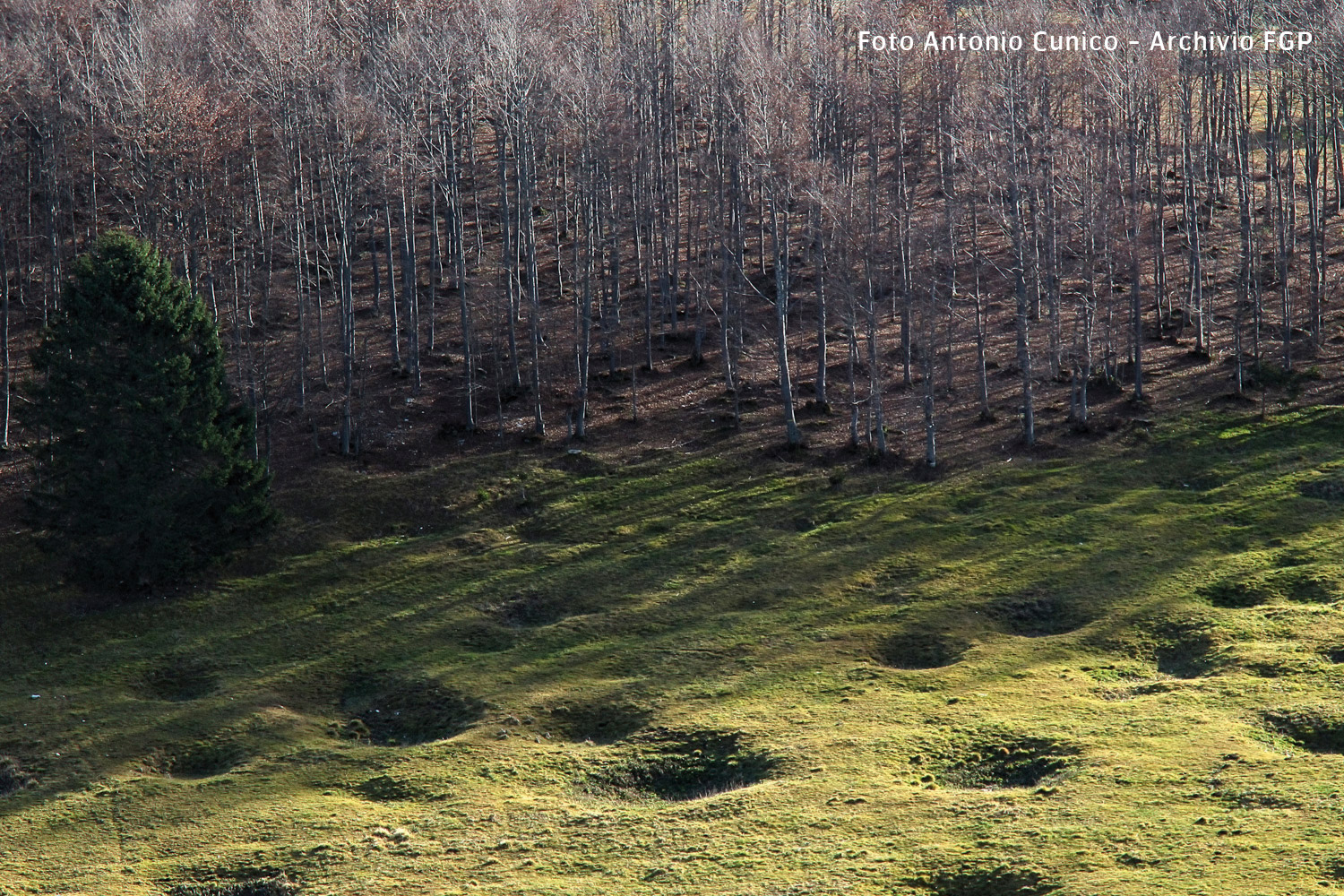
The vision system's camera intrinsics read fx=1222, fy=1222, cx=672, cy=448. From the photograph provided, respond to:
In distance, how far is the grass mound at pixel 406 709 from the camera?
38.6m

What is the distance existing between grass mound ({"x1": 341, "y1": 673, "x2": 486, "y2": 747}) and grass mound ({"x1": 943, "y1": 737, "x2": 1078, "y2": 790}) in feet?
49.8

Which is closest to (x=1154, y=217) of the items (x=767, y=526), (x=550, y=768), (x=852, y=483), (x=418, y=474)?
(x=852, y=483)

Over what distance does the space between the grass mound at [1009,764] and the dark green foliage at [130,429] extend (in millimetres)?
28917

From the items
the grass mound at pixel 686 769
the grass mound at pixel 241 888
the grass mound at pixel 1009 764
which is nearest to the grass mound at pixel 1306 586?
the grass mound at pixel 1009 764

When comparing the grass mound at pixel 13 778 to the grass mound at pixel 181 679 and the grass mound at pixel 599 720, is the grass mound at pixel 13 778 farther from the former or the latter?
the grass mound at pixel 599 720

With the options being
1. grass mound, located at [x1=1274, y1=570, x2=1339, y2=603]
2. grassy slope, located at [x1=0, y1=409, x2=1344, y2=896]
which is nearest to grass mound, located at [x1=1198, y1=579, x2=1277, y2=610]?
grassy slope, located at [x1=0, y1=409, x2=1344, y2=896]

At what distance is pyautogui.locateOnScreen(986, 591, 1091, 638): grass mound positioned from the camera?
4331cm

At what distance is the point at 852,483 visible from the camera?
54781 millimetres

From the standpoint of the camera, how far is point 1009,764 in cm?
3419

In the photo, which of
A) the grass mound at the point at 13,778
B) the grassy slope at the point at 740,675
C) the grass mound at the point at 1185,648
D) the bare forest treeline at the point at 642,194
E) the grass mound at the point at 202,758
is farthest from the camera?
the bare forest treeline at the point at 642,194

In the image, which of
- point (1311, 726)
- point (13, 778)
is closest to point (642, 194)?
point (13, 778)

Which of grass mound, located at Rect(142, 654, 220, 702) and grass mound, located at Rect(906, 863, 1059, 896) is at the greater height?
grass mound, located at Rect(142, 654, 220, 702)

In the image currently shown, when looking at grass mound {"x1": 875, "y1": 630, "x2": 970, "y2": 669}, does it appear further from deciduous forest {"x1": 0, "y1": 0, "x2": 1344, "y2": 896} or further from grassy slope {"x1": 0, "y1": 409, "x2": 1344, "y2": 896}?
grassy slope {"x1": 0, "y1": 409, "x2": 1344, "y2": 896}

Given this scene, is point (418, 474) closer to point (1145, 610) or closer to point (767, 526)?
point (767, 526)
